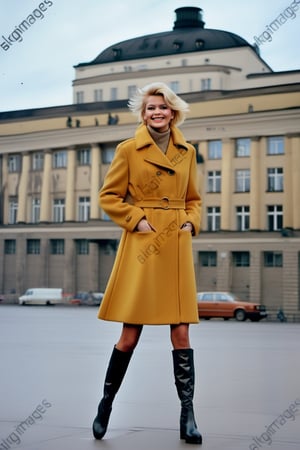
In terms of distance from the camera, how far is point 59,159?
89.6 m

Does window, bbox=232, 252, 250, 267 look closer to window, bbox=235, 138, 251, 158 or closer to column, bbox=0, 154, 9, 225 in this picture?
window, bbox=235, 138, 251, 158

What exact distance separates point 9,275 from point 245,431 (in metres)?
84.5

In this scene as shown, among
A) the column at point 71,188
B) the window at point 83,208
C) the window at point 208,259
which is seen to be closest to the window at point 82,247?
the column at point 71,188

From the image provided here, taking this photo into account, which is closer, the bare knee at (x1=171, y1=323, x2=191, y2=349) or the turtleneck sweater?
the bare knee at (x1=171, y1=323, x2=191, y2=349)

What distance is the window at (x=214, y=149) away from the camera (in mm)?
80500

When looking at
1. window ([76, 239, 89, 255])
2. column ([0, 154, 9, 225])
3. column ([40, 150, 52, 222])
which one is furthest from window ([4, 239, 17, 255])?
window ([76, 239, 89, 255])

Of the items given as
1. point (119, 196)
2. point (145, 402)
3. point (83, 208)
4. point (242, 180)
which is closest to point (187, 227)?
point (119, 196)

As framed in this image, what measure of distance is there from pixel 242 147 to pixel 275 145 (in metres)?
2.96

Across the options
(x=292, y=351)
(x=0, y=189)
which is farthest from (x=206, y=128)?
(x=292, y=351)

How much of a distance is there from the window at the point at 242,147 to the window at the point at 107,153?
12047 millimetres

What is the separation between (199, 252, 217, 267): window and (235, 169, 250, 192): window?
18.3 feet

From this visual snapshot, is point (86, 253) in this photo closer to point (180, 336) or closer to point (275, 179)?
point (275, 179)

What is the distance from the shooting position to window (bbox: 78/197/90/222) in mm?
87750

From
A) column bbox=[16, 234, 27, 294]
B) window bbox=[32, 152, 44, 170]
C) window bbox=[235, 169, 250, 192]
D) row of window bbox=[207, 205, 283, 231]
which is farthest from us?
window bbox=[32, 152, 44, 170]
